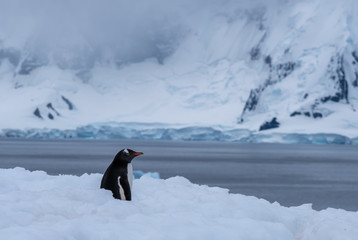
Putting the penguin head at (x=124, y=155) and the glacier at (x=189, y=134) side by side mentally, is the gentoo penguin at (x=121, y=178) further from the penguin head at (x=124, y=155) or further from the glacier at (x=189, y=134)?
the glacier at (x=189, y=134)

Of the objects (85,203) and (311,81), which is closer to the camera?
(85,203)

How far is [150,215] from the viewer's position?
31.2ft

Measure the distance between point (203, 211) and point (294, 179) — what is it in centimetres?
4348

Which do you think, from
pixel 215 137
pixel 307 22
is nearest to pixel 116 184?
pixel 215 137

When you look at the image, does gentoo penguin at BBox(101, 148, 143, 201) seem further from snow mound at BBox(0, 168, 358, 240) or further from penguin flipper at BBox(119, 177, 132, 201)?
snow mound at BBox(0, 168, 358, 240)

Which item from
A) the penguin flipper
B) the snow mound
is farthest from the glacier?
the penguin flipper

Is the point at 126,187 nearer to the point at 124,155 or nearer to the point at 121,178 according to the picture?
the point at 121,178

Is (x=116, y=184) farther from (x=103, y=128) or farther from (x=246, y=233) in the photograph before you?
(x=103, y=128)

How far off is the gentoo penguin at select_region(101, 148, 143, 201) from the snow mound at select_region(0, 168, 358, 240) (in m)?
0.17

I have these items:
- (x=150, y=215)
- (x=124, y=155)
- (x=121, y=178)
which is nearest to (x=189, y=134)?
(x=124, y=155)

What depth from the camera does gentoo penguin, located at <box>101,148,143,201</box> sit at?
34.6 feet

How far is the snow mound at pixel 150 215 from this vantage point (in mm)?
8305

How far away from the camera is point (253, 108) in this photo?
19550cm

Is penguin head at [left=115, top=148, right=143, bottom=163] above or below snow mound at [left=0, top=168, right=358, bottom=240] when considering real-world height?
above
